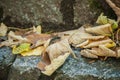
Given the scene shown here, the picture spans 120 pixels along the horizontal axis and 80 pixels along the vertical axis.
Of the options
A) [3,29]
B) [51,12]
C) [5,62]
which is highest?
[51,12]

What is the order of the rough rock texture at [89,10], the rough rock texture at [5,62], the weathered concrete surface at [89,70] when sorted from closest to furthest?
the weathered concrete surface at [89,70] → the rough rock texture at [5,62] → the rough rock texture at [89,10]

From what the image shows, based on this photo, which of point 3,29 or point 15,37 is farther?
point 3,29

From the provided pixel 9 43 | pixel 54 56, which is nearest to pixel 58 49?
pixel 54 56

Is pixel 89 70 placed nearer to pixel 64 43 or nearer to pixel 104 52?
pixel 104 52

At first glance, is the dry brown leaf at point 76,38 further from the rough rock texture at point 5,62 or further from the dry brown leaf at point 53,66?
the rough rock texture at point 5,62

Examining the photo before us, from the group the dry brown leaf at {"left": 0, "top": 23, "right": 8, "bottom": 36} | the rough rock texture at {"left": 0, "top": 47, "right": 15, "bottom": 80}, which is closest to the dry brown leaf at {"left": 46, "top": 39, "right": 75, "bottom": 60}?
the rough rock texture at {"left": 0, "top": 47, "right": 15, "bottom": 80}

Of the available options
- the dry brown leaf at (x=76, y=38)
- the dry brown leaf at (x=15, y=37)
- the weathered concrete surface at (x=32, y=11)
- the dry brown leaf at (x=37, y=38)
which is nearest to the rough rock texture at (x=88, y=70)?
the dry brown leaf at (x=76, y=38)

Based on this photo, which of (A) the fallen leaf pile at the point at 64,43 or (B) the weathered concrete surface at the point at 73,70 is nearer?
(B) the weathered concrete surface at the point at 73,70
